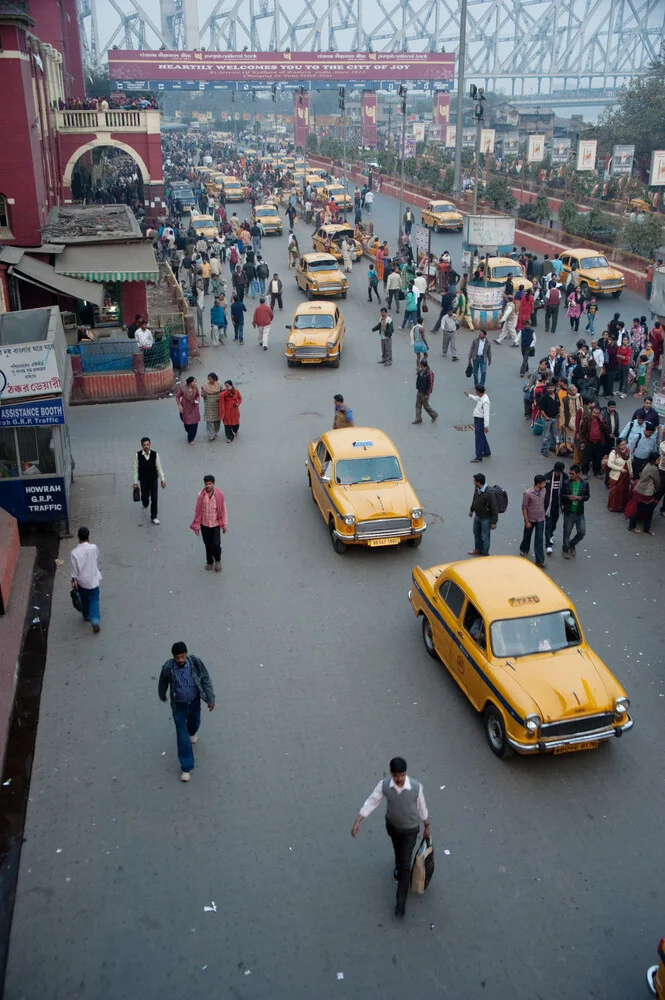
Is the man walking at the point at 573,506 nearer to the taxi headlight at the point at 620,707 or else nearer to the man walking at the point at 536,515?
the man walking at the point at 536,515

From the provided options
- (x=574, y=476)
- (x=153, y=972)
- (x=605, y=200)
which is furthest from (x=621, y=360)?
(x=605, y=200)

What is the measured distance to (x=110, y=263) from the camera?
74.1ft

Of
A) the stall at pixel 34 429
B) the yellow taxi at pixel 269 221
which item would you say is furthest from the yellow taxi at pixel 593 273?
the stall at pixel 34 429

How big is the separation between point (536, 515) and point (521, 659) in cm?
377

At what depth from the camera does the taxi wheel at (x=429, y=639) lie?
1088cm

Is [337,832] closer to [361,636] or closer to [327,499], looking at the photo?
[361,636]

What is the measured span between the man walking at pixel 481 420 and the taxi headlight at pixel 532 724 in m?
8.39

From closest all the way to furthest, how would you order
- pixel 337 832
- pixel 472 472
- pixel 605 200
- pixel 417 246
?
pixel 337 832 → pixel 472 472 → pixel 417 246 → pixel 605 200

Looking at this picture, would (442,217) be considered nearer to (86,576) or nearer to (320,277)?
(320,277)

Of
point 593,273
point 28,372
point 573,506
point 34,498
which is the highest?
point 28,372

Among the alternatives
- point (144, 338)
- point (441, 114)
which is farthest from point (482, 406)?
point (441, 114)

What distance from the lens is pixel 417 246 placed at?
110 feet

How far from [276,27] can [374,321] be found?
152433 mm

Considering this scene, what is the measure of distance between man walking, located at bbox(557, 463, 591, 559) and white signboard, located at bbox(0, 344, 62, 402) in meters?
7.43
